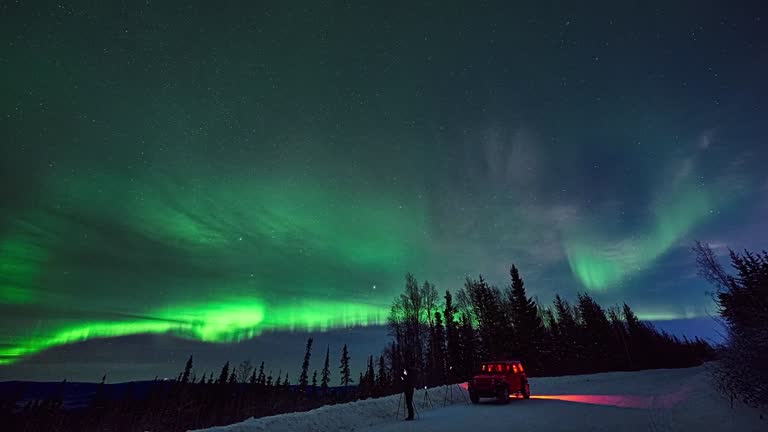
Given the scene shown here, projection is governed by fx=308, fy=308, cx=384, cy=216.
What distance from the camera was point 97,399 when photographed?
265 ft

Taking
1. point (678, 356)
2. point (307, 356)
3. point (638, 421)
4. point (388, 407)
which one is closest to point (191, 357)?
point (307, 356)

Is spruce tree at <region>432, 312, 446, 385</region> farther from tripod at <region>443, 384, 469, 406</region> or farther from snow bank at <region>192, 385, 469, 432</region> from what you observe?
snow bank at <region>192, 385, 469, 432</region>

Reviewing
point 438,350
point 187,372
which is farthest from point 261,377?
point 438,350

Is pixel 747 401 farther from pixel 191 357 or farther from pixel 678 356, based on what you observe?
pixel 191 357

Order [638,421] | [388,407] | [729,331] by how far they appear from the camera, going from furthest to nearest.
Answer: [388,407] < [729,331] < [638,421]

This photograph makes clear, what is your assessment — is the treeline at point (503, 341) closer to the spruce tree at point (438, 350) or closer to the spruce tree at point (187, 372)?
the spruce tree at point (438, 350)

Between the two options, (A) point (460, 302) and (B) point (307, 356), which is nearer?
(A) point (460, 302)

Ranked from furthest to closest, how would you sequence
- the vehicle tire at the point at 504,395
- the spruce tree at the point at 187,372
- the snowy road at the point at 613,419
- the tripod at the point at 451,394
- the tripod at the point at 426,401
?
the spruce tree at the point at 187,372 → the tripod at the point at 451,394 → the tripod at the point at 426,401 → the vehicle tire at the point at 504,395 → the snowy road at the point at 613,419

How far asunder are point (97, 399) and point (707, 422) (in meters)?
119

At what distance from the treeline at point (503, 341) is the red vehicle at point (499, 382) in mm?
23352

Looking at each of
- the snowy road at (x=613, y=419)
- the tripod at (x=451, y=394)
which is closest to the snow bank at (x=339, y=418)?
the tripod at (x=451, y=394)

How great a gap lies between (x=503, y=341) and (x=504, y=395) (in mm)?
33910

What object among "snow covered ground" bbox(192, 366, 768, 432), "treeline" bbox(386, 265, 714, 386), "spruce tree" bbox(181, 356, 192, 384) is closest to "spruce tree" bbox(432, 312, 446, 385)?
"treeline" bbox(386, 265, 714, 386)

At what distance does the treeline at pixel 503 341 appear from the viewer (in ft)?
147
